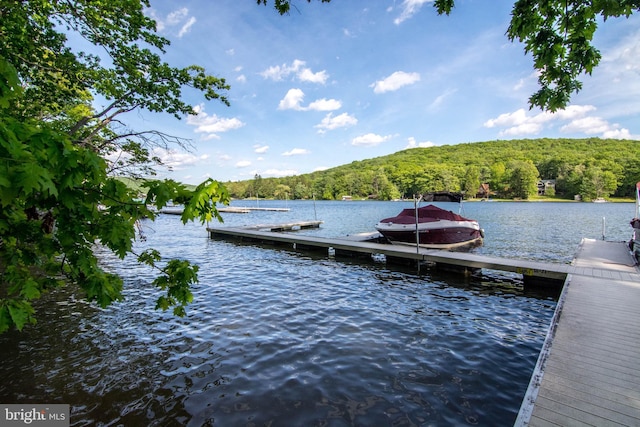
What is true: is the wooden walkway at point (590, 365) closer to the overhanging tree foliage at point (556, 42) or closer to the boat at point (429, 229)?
the overhanging tree foliage at point (556, 42)

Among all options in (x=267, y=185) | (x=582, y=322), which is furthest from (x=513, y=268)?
(x=267, y=185)

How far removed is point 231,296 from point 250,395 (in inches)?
186

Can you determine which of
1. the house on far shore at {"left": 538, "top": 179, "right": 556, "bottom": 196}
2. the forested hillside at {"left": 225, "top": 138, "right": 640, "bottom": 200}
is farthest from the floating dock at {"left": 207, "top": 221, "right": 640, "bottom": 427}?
the house on far shore at {"left": 538, "top": 179, "right": 556, "bottom": 196}

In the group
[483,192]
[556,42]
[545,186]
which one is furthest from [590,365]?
[545,186]

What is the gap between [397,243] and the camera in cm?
1603

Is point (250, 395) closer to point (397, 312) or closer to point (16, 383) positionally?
point (16, 383)

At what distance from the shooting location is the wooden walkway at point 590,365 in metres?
3.17

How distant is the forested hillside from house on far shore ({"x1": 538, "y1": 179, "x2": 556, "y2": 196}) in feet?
5.39

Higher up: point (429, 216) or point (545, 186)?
point (545, 186)

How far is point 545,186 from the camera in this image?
9712cm

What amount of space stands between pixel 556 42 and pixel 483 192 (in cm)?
10822

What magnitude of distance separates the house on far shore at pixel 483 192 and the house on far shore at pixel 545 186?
584 inches

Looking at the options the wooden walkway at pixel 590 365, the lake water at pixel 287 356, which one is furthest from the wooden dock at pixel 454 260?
the wooden walkway at pixel 590 365

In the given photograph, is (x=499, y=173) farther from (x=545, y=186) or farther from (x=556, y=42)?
(x=556, y=42)
